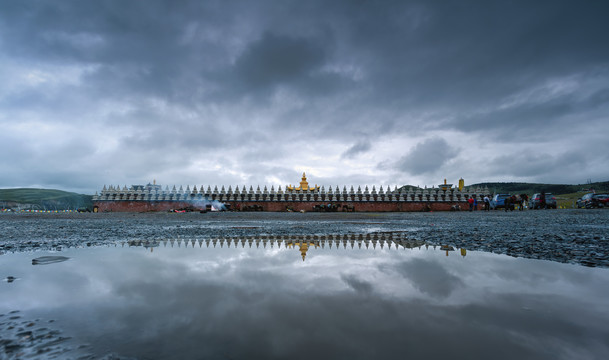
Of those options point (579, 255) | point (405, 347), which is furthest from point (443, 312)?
point (579, 255)

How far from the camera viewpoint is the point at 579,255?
3445mm

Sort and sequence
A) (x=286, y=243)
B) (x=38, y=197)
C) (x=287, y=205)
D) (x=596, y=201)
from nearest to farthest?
(x=286, y=243)
(x=596, y=201)
(x=287, y=205)
(x=38, y=197)

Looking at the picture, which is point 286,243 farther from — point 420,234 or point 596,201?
point 596,201

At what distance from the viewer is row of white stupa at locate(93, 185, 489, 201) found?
39.5 metres

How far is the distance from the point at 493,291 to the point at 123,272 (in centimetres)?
270

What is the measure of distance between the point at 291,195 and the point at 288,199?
2.18 ft

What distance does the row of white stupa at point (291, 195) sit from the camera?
1556 inches

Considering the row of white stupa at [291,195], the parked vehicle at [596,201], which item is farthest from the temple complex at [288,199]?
the parked vehicle at [596,201]

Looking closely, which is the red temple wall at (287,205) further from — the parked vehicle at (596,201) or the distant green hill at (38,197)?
the distant green hill at (38,197)

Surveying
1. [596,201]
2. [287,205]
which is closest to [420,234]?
[287,205]

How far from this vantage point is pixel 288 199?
39.6 metres

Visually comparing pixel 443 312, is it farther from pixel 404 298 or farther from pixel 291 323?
pixel 291 323

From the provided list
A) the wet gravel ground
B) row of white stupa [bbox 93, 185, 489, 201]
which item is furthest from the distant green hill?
the wet gravel ground

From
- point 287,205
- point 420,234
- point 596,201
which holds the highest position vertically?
point 596,201
